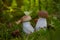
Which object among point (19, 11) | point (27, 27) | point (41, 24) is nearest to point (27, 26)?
point (27, 27)

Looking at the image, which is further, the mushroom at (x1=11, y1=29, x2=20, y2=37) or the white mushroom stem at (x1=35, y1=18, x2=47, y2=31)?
the white mushroom stem at (x1=35, y1=18, x2=47, y2=31)

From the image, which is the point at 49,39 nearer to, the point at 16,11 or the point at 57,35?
the point at 57,35

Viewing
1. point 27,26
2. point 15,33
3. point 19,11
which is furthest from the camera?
point 19,11

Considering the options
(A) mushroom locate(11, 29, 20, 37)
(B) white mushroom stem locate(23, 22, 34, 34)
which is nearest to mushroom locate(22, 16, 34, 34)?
(B) white mushroom stem locate(23, 22, 34, 34)

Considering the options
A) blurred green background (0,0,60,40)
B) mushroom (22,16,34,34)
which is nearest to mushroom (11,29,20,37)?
blurred green background (0,0,60,40)

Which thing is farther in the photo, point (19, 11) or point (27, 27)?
point (19, 11)

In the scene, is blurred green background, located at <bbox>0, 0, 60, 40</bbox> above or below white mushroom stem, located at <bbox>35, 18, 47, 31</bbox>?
below

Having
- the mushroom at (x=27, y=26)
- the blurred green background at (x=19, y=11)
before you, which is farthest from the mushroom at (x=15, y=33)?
the mushroom at (x=27, y=26)

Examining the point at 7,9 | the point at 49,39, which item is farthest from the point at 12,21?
the point at 49,39

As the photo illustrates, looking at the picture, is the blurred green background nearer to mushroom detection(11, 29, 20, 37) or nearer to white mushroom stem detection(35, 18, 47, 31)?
mushroom detection(11, 29, 20, 37)

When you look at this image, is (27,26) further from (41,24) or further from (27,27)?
(41,24)

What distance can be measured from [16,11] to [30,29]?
0.80 meters

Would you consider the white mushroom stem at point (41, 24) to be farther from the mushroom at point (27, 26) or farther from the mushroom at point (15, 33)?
the mushroom at point (15, 33)

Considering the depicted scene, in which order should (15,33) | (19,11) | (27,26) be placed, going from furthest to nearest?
(19,11) < (27,26) < (15,33)
